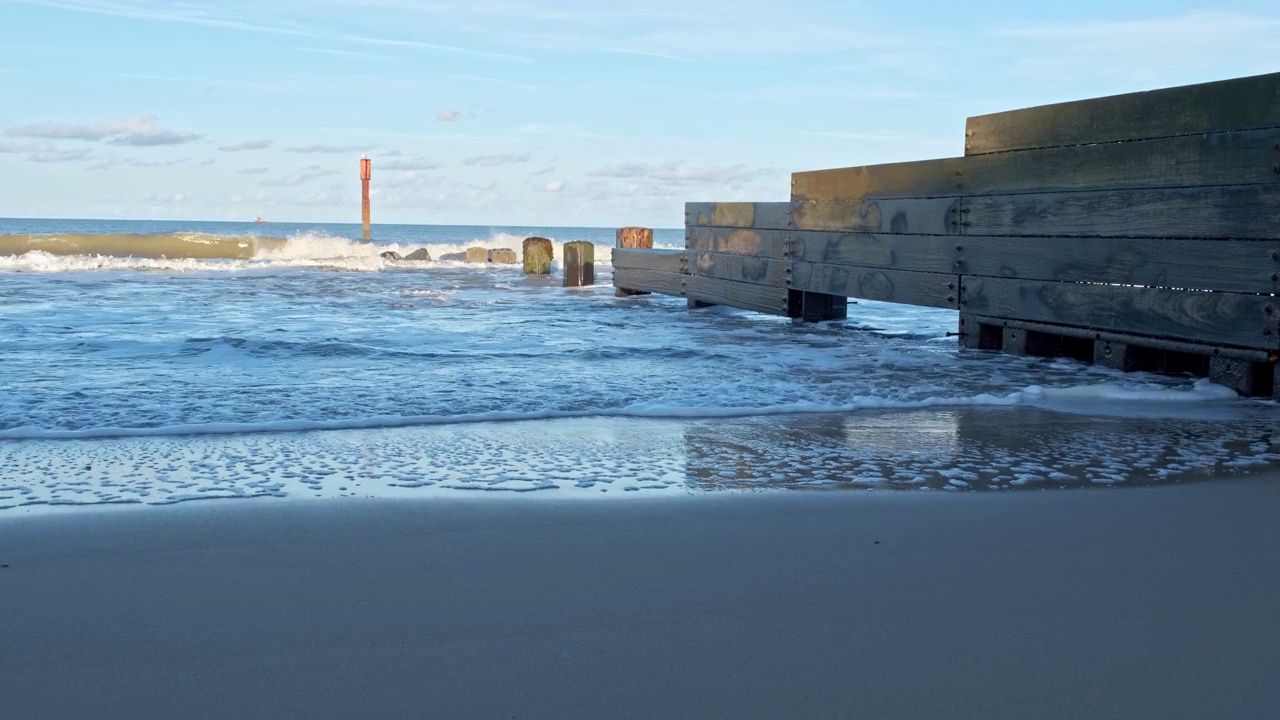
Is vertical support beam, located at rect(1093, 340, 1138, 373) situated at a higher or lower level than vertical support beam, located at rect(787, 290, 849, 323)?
lower

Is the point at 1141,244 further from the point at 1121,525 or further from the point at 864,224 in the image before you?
the point at 1121,525

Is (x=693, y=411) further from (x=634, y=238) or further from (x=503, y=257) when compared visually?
(x=503, y=257)

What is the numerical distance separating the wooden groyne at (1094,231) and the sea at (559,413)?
0.94ft

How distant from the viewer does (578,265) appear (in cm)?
1521

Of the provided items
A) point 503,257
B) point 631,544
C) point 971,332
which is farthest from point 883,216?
point 503,257

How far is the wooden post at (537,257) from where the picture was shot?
1780 cm

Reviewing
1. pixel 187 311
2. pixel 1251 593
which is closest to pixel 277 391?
pixel 1251 593

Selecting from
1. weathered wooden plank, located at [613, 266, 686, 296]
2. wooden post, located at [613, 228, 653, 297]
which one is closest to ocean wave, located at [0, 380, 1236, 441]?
weathered wooden plank, located at [613, 266, 686, 296]

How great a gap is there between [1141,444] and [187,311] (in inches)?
335

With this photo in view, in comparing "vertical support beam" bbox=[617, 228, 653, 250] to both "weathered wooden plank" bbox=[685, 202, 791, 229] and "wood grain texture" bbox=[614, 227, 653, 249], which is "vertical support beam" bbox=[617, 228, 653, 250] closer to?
"wood grain texture" bbox=[614, 227, 653, 249]

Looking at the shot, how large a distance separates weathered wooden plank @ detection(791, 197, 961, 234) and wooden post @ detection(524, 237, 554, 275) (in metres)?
9.00

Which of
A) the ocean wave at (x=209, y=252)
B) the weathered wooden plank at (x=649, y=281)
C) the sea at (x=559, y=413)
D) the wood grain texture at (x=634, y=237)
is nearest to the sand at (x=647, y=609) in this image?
the sea at (x=559, y=413)

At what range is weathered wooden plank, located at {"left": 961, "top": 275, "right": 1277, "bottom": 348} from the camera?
5.21 meters

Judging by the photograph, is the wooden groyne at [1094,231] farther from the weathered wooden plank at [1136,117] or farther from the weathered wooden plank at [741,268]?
the weathered wooden plank at [741,268]
